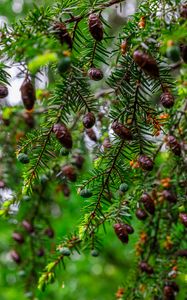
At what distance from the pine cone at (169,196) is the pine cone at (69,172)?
0.28 m

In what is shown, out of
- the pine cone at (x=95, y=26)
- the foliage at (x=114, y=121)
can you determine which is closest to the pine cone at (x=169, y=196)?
the foliage at (x=114, y=121)

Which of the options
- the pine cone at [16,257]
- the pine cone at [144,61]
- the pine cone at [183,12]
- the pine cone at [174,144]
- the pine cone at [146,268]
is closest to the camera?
the pine cone at [144,61]

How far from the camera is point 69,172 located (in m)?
1.55

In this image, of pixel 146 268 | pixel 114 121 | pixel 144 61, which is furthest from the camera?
pixel 146 268

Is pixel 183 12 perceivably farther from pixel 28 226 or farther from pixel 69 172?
pixel 28 226

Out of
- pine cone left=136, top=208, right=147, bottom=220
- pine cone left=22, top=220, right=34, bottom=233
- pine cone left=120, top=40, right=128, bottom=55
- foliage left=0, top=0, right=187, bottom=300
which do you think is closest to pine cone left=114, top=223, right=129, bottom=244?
foliage left=0, top=0, right=187, bottom=300

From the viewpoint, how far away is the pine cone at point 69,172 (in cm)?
154

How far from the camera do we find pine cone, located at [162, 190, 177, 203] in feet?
4.53

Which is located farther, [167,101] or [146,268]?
[146,268]

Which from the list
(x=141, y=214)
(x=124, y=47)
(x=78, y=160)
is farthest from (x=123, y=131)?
(x=78, y=160)

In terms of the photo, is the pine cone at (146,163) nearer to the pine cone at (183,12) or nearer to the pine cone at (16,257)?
the pine cone at (183,12)

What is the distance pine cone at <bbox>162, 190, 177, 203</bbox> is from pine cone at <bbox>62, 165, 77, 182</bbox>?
0.28m

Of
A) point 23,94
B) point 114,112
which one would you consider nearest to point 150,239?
point 114,112

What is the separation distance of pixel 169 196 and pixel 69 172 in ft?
1.07
